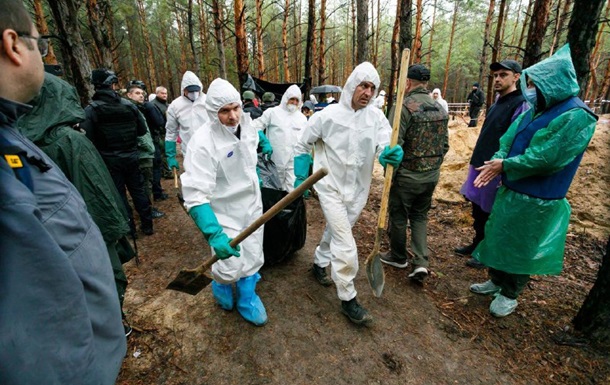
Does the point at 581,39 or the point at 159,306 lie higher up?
the point at 581,39

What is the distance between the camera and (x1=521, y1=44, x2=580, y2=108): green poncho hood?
2229 millimetres

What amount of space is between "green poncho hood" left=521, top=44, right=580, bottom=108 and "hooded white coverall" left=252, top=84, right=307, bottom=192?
329 cm

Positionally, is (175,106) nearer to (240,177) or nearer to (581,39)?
(240,177)

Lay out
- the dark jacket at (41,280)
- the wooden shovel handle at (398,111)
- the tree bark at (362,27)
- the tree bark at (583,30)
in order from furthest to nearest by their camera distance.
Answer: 1. the tree bark at (362,27)
2. the tree bark at (583,30)
3. the wooden shovel handle at (398,111)
4. the dark jacket at (41,280)

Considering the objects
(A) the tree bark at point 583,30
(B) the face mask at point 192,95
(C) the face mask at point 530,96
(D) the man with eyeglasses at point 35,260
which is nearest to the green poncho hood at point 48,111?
(D) the man with eyeglasses at point 35,260

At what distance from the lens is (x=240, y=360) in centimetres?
218

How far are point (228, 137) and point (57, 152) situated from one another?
3.60ft

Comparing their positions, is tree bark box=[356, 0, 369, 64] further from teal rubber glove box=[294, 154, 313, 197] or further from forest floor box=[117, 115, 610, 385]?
forest floor box=[117, 115, 610, 385]

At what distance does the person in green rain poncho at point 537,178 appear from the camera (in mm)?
2199

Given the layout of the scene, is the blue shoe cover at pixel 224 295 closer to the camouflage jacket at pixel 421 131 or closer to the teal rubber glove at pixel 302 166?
the teal rubber glove at pixel 302 166

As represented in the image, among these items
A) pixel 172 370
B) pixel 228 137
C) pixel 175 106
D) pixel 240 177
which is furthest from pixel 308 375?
pixel 175 106

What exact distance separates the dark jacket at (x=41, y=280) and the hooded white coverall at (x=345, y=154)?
1.87 meters

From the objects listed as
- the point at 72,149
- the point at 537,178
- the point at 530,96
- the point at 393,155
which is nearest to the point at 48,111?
the point at 72,149

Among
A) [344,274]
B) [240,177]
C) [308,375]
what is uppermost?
[240,177]
